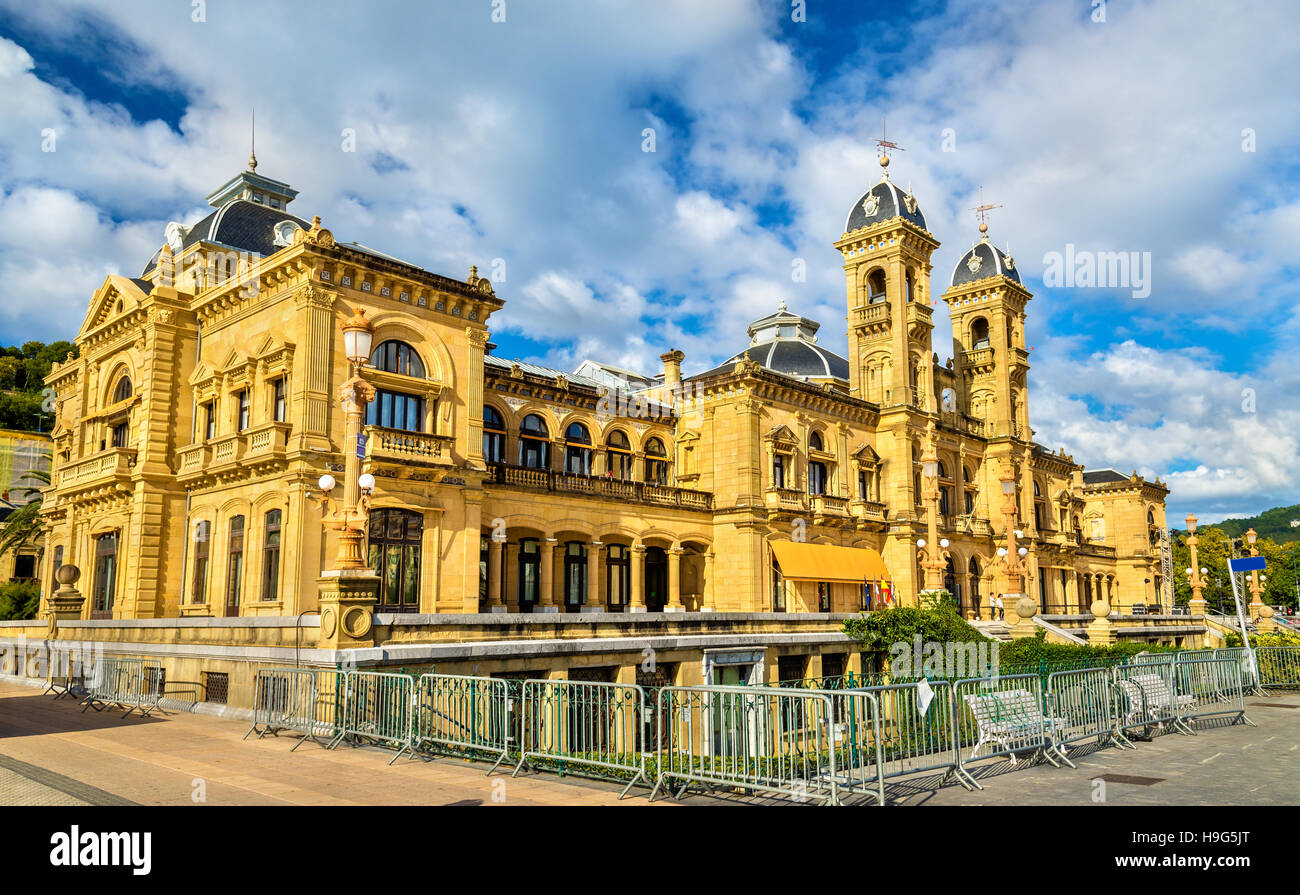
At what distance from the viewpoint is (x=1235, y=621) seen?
62.8m

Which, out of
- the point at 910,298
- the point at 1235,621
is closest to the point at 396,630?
the point at 910,298

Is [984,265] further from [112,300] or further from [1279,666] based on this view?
[112,300]

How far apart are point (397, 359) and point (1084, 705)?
19.5m

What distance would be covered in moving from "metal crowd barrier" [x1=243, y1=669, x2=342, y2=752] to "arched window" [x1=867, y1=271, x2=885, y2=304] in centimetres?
3676

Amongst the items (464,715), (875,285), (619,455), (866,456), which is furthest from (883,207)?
(464,715)

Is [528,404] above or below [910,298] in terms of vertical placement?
below

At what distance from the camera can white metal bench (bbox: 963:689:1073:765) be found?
485 inches

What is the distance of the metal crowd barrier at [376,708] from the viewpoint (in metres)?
13.2

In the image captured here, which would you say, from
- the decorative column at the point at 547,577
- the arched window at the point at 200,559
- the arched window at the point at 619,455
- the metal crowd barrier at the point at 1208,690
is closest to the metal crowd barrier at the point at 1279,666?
the metal crowd barrier at the point at 1208,690

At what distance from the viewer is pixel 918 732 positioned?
11.2 meters

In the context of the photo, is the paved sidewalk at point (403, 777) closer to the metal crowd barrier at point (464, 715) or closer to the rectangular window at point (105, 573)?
the metal crowd barrier at point (464, 715)

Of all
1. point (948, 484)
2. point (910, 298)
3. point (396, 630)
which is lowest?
point (396, 630)
